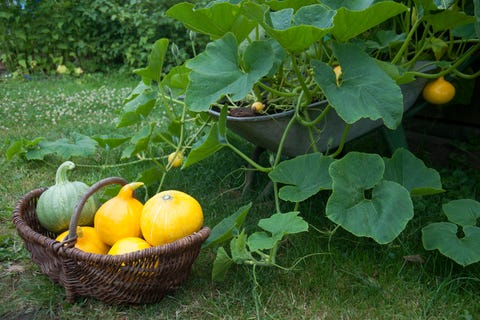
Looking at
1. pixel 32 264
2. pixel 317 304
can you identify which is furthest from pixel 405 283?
pixel 32 264

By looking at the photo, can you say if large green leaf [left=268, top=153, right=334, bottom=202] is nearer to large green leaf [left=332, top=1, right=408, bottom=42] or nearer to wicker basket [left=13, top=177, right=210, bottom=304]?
wicker basket [left=13, top=177, right=210, bottom=304]

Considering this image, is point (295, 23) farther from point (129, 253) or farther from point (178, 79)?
point (129, 253)

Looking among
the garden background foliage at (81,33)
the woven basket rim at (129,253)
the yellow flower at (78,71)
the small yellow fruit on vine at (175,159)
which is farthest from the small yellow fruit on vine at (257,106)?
the yellow flower at (78,71)

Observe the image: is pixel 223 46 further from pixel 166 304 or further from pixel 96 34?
pixel 96 34

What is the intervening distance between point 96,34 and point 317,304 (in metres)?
4.92

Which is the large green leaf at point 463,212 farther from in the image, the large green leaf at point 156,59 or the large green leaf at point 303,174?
the large green leaf at point 156,59

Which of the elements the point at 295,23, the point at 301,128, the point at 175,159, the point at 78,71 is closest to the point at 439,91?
the point at 301,128

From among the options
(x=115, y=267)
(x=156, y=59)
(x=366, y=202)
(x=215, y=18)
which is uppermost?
(x=215, y=18)

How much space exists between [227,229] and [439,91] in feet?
3.43

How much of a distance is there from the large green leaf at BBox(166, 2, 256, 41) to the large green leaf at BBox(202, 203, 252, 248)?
55cm

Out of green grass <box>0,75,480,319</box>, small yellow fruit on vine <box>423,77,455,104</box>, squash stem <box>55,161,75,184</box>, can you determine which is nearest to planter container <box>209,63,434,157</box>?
small yellow fruit on vine <box>423,77,455,104</box>

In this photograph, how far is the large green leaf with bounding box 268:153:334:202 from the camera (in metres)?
1.68

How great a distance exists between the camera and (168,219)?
62.3 inches

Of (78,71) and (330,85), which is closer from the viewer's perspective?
(330,85)
